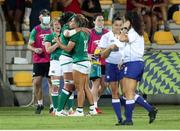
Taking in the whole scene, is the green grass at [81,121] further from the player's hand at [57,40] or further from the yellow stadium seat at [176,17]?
the yellow stadium seat at [176,17]

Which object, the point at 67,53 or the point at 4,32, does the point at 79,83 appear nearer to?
the point at 67,53

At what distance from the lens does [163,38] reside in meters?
28.1

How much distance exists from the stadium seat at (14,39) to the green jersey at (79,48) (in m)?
7.57

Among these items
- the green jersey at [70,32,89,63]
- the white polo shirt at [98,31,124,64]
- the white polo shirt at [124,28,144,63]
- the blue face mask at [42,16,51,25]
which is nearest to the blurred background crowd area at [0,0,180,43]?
the blue face mask at [42,16,51,25]

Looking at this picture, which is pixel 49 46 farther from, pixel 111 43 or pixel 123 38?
pixel 123 38

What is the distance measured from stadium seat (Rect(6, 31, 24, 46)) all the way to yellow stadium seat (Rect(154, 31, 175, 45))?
370cm

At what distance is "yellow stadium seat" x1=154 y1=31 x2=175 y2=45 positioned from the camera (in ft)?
91.9

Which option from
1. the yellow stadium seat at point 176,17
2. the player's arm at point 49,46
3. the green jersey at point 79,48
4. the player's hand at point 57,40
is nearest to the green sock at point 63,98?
the green jersey at point 79,48

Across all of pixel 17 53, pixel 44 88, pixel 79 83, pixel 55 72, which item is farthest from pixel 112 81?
pixel 17 53

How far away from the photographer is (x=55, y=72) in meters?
21.8

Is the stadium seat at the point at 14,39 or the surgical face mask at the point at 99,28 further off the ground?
the surgical face mask at the point at 99,28

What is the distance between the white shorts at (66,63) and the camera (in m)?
20.8

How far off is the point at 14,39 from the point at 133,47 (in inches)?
430

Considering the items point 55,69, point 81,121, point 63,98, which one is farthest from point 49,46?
point 81,121
